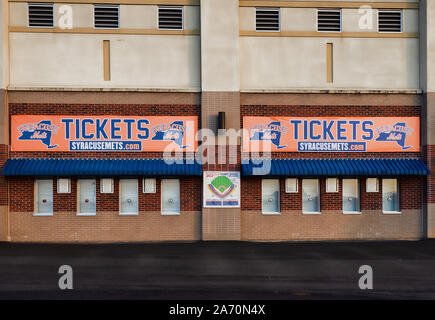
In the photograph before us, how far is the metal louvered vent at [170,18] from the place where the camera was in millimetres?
16547

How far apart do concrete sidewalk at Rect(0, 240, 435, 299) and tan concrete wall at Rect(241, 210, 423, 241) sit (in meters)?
0.62

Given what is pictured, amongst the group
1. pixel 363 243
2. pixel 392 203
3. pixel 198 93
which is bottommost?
pixel 363 243

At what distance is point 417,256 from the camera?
1330cm

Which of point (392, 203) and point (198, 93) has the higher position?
point (198, 93)

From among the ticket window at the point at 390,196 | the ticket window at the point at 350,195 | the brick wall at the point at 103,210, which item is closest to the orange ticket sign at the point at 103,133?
the brick wall at the point at 103,210

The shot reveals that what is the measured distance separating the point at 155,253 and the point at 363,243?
8439mm

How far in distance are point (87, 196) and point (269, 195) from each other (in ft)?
25.0

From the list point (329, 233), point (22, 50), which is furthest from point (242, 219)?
point (22, 50)

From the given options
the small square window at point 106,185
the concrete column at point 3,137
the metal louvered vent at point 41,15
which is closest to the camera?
the concrete column at point 3,137

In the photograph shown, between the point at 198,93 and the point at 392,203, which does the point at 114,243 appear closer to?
the point at 198,93

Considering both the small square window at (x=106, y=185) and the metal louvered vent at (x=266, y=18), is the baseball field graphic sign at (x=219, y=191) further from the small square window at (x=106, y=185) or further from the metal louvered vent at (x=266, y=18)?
the metal louvered vent at (x=266, y=18)

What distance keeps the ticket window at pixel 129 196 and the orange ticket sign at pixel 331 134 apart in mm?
4897
